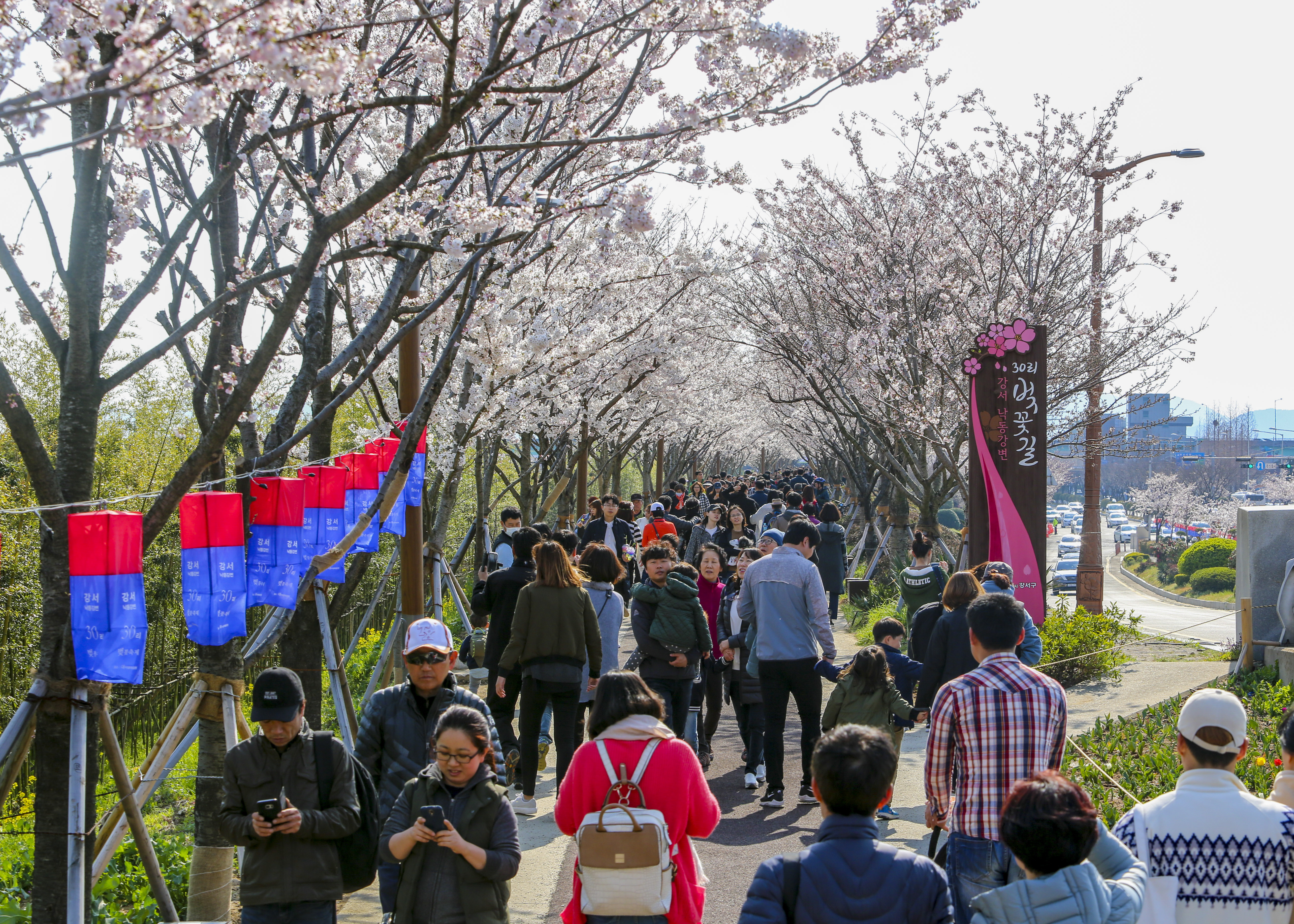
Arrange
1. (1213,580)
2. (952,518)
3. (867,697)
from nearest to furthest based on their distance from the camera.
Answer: (867,697) < (952,518) < (1213,580)

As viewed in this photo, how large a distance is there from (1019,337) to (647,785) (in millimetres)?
7515

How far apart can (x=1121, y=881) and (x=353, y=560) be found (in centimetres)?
605

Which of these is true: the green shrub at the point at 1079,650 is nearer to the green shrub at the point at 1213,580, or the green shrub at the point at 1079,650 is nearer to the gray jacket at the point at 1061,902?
the gray jacket at the point at 1061,902

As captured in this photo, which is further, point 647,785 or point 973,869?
point 973,869

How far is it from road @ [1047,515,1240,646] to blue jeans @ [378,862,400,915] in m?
11.2

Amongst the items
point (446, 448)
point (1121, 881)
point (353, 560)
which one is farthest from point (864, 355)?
point (1121, 881)

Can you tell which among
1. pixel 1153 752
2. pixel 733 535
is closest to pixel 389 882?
pixel 1153 752

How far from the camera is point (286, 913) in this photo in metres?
A: 3.89

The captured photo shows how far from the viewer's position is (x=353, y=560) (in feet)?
25.8

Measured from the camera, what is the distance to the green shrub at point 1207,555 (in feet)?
121

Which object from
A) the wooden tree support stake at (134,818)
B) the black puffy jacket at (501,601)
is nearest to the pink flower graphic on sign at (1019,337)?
the black puffy jacket at (501,601)

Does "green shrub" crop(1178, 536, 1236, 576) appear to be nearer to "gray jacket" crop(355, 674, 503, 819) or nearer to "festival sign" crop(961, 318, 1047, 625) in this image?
"festival sign" crop(961, 318, 1047, 625)

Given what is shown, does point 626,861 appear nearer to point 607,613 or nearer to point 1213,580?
point 607,613

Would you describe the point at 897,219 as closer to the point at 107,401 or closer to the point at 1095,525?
the point at 1095,525
